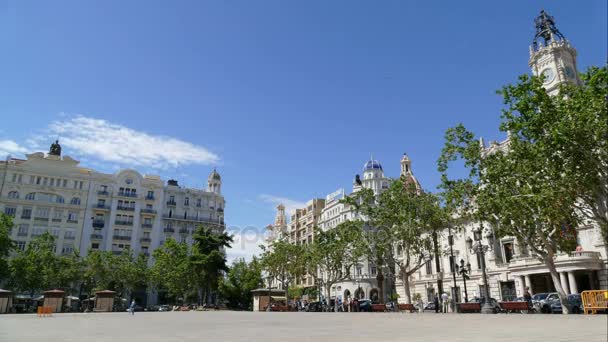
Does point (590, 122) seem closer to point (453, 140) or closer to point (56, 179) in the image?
point (453, 140)

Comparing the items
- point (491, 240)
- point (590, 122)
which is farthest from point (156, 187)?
point (590, 122)

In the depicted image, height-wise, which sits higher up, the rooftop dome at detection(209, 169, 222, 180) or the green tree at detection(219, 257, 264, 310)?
Answer: the rooftop dome at detection(209, 169, 222, 180)

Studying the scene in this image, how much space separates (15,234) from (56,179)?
10.3 meters

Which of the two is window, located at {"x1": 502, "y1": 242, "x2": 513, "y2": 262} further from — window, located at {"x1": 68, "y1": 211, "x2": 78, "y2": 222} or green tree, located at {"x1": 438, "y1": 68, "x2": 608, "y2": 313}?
window, located at {"x1": 68, "y1": 211, "x2": 78, "y2": 222}

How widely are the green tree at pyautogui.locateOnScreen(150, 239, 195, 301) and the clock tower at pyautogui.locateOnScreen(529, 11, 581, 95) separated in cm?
5002

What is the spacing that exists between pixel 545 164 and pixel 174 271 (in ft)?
152

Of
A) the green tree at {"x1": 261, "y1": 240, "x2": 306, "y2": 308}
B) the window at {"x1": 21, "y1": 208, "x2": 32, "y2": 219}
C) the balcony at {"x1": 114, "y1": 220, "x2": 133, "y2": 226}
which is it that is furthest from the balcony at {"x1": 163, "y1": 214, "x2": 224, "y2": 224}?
the green tree at {"x1": 261, "y1": 240, "x2": 306, "y2": 308}

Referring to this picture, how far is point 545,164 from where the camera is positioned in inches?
856

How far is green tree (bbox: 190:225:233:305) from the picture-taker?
51469mm

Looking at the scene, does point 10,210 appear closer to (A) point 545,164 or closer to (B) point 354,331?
(B) point 354,331

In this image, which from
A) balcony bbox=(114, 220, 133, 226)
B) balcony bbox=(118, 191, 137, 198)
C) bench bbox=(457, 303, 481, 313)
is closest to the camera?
bench bbox=(457, 303, 481, 313)

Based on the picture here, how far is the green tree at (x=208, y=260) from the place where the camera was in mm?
51469

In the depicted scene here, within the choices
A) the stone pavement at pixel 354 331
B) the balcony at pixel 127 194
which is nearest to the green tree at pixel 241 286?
the balcony at pixel 127 194

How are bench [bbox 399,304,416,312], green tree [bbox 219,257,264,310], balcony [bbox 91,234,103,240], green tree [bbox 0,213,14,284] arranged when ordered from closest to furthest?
bench [bbox 399,304,416,312] → green tree [bbox 0,213,14,284] → green tree [bbox 219,257,264,310] → balcony [bbox 91,234,103,240]
